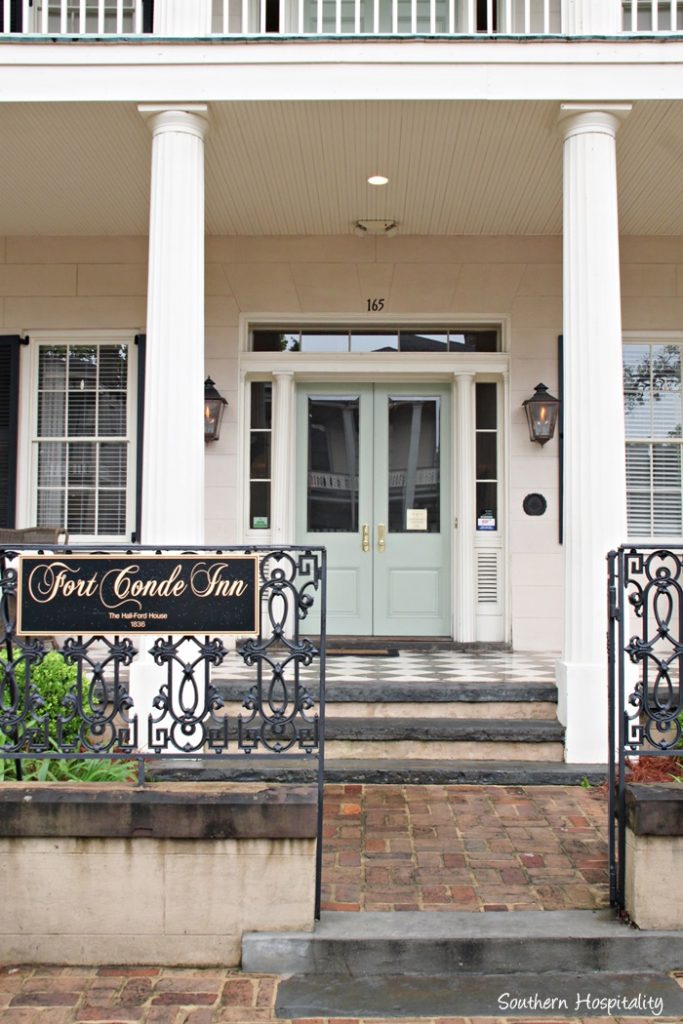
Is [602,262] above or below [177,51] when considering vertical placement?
below

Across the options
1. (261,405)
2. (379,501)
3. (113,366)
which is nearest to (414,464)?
(379,501)

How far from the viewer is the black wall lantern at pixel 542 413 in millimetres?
7184

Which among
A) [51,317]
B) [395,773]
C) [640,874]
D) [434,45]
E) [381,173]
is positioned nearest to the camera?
[640,874]

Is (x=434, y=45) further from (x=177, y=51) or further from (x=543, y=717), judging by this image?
(x=543, y=717)

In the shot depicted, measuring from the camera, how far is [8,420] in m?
7.42

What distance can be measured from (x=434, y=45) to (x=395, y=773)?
4.40 metres

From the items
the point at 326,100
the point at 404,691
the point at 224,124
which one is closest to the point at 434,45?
the point at 326,100

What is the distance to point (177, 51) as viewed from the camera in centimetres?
523

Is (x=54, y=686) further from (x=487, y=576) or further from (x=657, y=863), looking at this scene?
(x=487, y=576)

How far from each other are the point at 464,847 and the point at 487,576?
360 centimetres

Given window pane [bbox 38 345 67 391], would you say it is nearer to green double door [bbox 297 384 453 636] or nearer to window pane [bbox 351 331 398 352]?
green double door [bbox 297 384 453 636]

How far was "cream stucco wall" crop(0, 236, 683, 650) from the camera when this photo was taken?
24.2ft

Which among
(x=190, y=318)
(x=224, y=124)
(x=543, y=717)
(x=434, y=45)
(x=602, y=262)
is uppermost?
(x=434, y=45)

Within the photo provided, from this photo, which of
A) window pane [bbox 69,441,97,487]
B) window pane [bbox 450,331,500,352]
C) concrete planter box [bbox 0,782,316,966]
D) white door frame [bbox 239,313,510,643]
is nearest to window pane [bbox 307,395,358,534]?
white door frame [bbox 239,313,510,643]
